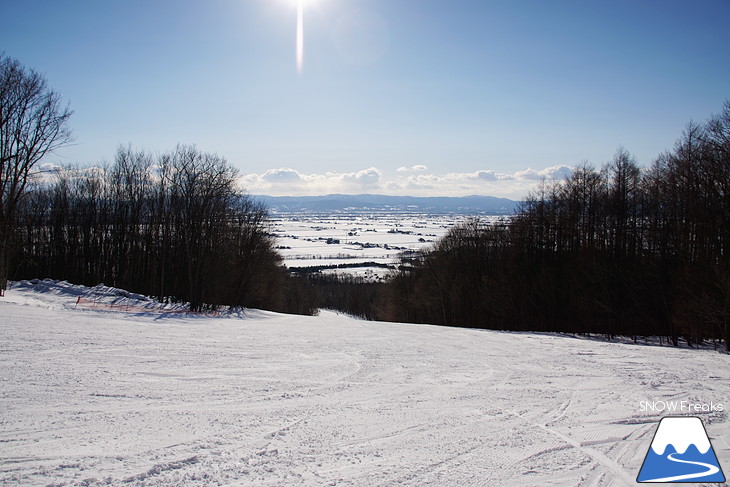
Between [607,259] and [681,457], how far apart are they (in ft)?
91.5

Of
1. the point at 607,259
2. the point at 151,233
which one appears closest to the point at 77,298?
the point at 151,233

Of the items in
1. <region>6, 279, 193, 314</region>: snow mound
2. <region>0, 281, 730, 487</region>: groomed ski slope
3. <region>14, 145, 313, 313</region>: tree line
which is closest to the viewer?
<region>0, 281, 730, 487</region>: groomed ski slope

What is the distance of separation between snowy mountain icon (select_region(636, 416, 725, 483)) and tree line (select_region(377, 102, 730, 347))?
52.7ft

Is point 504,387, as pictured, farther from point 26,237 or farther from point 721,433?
point 26,237

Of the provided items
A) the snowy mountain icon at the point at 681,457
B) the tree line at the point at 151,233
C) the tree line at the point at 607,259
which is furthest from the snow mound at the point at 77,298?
the tree line at the point at 607,259

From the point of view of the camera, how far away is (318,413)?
5844mm

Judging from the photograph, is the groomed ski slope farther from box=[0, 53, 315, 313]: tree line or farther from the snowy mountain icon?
box=[0, 53, 315, 313]: tree line

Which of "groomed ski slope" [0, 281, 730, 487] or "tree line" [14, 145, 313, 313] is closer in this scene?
"groomed ski slope" [0, 281, 730, 487]

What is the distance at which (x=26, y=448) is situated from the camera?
4152 mm

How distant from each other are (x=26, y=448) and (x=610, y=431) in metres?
6.75

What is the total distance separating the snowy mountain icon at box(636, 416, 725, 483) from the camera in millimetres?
4211

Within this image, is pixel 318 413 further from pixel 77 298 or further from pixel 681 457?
pixel 77 298

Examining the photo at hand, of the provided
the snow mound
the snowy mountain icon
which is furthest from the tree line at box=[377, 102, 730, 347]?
the snow mound

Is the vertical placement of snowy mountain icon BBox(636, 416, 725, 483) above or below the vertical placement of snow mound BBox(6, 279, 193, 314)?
above
